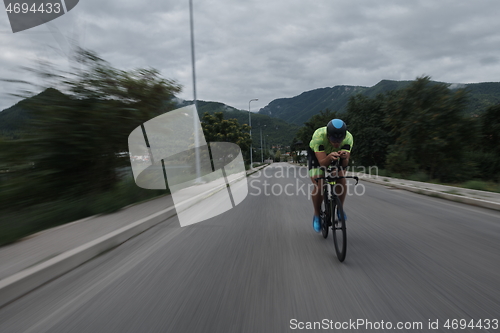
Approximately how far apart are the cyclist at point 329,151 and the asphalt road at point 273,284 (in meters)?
0.78

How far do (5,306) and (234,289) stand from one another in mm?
2125

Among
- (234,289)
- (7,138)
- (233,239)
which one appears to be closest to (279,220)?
(233,239)

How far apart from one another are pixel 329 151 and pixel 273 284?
215cm

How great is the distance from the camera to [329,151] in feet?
15.4

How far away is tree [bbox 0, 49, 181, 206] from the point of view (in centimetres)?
705

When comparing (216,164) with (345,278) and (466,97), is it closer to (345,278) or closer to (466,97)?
(466,97)

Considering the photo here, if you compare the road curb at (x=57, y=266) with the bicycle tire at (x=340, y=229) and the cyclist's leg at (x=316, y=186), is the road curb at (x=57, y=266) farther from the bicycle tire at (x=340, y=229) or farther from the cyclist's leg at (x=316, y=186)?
the bicycle tire at (x=340, y=229)

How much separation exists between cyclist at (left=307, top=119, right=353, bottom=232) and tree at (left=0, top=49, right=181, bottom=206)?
5664 mm

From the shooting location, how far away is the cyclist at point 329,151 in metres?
4.12

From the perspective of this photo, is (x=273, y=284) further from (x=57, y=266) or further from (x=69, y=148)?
(x=69, y=148)

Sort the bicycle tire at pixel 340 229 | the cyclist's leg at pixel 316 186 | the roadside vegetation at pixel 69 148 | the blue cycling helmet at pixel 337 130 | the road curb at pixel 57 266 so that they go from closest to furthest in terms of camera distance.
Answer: the road curb at pixel 57 266
the bicycle tire at pixel 340 229
the blue cycling helmet at pixel 337 130
the cyclist's leg at pixel 316 186
the roadside vegetation at pixel 69 148

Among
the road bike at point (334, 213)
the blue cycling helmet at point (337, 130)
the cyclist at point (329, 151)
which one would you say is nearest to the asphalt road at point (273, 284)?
the road bike at point (334, 213)

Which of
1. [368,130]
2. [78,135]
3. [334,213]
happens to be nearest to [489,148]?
[368,130]

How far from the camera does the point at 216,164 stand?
31234mm
